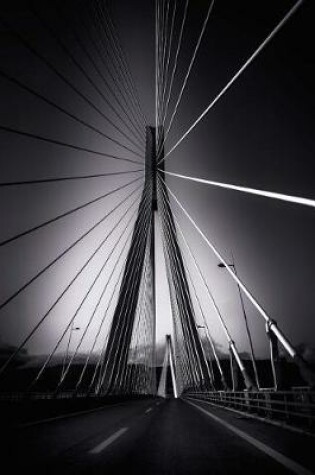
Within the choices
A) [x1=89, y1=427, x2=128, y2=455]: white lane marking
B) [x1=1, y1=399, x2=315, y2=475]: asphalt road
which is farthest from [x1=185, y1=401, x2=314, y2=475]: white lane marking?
[x1=89, y1=427, x2=128, y2=455]: white lane marking

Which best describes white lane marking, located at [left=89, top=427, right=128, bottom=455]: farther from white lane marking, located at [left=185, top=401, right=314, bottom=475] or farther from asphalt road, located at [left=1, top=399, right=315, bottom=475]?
white lane marking, located at [left=185, top=401, right=314, bottom=475]

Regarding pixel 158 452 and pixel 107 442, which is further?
pixel 107 442

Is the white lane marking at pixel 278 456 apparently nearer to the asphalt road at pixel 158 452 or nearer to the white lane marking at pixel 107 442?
the asphalt road at pixel 158 452

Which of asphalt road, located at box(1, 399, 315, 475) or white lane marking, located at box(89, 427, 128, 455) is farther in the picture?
white lane marking, located at box(89, 427, 128, 455)

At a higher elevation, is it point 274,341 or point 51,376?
point 51,376

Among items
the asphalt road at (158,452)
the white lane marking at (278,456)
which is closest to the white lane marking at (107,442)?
the asphalt road at (158,452)

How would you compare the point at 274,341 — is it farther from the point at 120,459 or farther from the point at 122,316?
the point at 122,316

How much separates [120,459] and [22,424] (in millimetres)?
5068

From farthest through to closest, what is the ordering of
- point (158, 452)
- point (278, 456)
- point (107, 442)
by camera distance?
point (107, 442) < point (158, 452) < point (278, 456)

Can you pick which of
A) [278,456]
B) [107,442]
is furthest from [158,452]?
[278,456]

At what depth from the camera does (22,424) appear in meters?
8.76

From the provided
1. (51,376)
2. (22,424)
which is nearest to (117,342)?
(22,424)

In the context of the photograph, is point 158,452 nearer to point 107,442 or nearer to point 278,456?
point 107,442

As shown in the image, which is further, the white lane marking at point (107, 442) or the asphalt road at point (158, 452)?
the white lane marking at point (107, 442)
